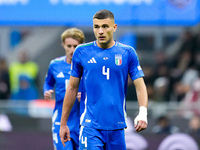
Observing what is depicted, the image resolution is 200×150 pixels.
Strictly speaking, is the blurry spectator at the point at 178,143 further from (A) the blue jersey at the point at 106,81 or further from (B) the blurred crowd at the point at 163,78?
(A) the blue jersey at the point at 106,81

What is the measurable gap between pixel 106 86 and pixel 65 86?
1.67 m

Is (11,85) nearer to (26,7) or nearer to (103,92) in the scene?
(26,7)

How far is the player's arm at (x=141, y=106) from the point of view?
5721mm

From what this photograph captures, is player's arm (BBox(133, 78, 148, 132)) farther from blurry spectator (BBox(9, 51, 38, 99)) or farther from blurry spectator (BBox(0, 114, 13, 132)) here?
blurry spectator (BBox(9, 51, 38, 99))

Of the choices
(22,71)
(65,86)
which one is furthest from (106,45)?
(22,71)

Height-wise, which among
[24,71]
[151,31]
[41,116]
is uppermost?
[151,31]

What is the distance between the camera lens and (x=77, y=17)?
547 inches

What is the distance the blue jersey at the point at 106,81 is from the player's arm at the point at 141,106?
0.11m

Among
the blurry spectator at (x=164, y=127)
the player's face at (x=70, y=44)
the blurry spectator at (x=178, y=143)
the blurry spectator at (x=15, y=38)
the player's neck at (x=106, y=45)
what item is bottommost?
the blurry spectator at (x=178, y=143)

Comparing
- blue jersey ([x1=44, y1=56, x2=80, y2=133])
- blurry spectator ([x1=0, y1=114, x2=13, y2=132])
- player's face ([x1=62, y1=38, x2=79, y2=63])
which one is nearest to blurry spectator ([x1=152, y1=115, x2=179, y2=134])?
blurry spectator ([x1=0, y1=114, x2=13, y2=132])

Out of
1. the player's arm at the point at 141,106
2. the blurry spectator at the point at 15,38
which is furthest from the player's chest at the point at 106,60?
the blurry spectator at the point at 15,38

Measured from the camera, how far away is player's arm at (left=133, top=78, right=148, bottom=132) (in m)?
5.72

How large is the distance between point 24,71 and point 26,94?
82 cm

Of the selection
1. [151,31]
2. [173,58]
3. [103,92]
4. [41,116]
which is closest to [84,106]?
[103,92]
